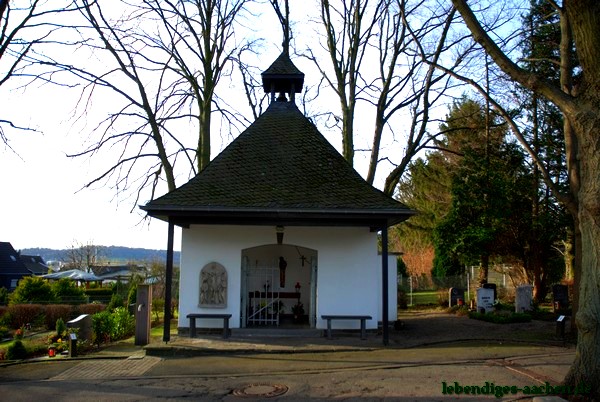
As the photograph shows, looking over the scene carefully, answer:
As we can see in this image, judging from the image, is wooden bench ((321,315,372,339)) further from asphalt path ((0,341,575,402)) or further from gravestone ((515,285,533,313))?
gravestone ((515,285,533,313))

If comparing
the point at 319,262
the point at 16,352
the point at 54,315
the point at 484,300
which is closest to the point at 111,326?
the point at 16,352

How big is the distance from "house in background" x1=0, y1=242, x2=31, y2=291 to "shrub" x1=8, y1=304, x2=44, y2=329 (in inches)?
1348

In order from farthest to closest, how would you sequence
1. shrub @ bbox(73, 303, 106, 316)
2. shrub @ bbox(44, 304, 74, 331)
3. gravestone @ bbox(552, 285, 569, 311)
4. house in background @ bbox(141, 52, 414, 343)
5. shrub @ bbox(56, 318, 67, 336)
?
shrub @ bbox(73, 303, 106, 316) → shrub @ bbox(44, 304, 74, 331) → gravestone @ bbox(552, 285, 569, 311) → shrub @ bbox(56, 318, 67, 336) → house in background @ bbox(141, 52, 414, 343)

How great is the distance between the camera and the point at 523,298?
19.5 m

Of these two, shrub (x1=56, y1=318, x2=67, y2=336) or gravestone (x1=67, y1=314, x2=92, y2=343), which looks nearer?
gravestone (x1=67, y1=314, x2=92, y2=343)

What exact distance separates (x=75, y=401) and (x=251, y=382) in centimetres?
281

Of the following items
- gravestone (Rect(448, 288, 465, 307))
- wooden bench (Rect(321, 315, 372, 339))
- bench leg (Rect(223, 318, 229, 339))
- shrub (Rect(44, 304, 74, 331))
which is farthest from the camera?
gravestone (Rect(448, 288, 465, 307))

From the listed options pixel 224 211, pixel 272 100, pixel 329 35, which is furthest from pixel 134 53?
pixel 224 211

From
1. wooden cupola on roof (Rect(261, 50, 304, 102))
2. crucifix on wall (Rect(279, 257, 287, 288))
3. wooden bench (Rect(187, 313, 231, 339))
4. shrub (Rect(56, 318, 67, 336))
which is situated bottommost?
shrub (Rect(56, 318, 67, 336))

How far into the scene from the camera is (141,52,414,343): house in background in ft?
43.2

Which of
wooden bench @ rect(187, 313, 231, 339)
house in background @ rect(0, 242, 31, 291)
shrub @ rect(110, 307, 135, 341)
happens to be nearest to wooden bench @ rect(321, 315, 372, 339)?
wooden bench @ rect(187, 313, 231, 339)

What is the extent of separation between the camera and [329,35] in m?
24.4

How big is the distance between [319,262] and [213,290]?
296 centimetres

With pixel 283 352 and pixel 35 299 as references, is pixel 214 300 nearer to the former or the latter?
pixel 283 352
